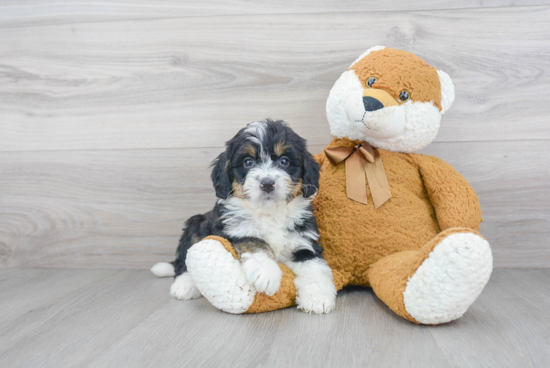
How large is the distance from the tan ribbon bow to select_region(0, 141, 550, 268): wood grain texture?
17.2 inches

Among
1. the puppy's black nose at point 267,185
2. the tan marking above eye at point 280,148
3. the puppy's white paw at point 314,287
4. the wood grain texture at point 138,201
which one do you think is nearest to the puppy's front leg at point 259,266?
the puppy's white paw at point 314,287

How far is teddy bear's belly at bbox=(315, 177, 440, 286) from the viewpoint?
1662mm

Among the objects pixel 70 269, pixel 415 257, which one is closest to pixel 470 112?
pixel 415 257

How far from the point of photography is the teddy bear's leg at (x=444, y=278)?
1.22m

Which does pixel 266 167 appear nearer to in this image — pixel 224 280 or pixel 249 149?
pixel 249 149

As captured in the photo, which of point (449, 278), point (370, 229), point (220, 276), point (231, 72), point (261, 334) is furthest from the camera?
point (231, 72)

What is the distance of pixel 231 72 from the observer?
2211 millimetres

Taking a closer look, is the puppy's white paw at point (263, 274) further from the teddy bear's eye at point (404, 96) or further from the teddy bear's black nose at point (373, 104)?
the teddy bear's eye at point (404, 96)

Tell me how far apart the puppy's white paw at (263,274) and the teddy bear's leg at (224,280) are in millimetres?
40

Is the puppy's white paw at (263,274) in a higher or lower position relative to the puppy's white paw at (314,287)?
higher

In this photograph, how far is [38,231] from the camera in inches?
94.6

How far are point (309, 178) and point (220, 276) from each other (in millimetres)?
492

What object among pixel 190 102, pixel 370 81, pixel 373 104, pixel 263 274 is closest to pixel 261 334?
pixel 263 274

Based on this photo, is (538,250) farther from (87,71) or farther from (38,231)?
(38,231)
